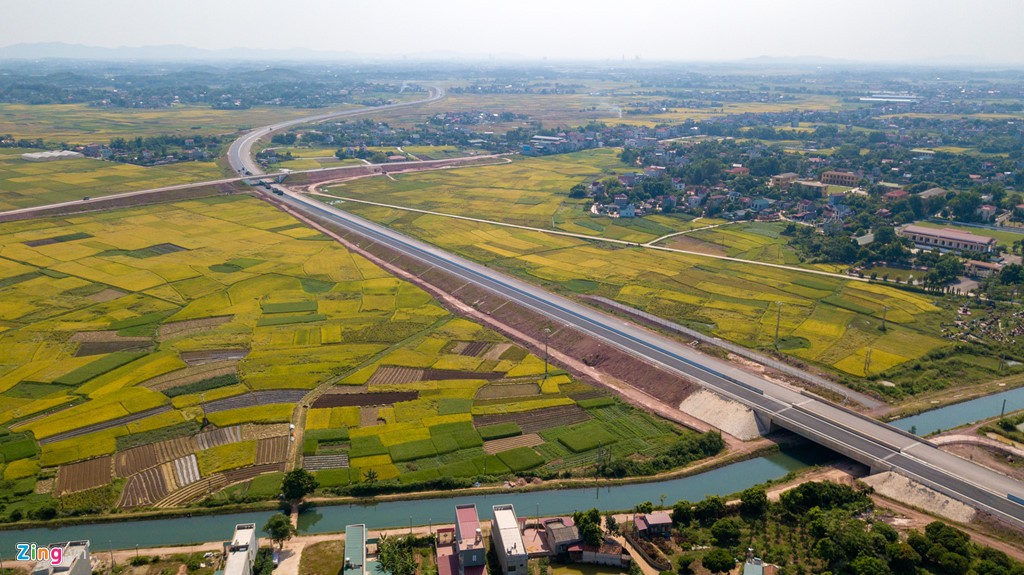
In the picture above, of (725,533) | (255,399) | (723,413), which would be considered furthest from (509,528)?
(255,399)

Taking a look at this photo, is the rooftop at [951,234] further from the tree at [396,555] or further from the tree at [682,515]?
the tree at [396,555]

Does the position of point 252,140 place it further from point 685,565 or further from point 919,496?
point 919,496

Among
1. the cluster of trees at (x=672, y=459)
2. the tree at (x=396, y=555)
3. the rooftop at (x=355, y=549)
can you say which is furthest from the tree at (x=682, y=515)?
the rooftop at (x=355, y=549)

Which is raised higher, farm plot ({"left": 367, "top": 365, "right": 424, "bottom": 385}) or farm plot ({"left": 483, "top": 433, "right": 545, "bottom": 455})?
farm plot ({"left": 367, "top": 365, "right": 424, "bottom": 385})

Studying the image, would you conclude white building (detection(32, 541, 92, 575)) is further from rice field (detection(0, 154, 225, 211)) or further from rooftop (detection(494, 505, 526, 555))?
rice field (detection(0, 154, 225, 211))

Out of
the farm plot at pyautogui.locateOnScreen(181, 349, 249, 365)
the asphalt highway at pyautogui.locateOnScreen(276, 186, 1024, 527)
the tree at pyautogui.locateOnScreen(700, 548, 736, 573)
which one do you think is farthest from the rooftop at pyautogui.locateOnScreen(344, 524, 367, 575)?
the asphalt highway at pyautogui.locateOnScreen(276, 186, 1024, 527)
